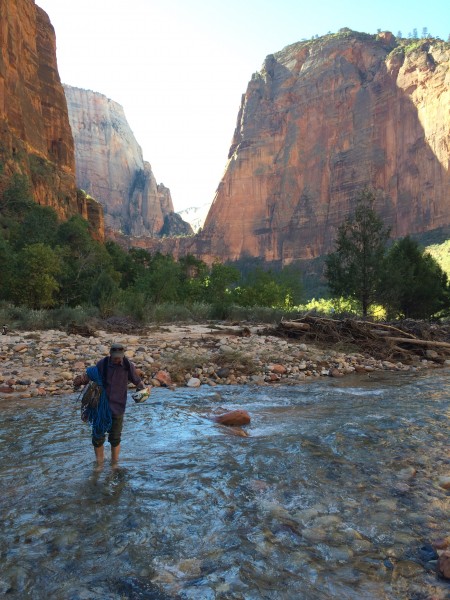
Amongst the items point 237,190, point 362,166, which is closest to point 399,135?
point 362,166

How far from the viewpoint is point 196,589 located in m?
2.60

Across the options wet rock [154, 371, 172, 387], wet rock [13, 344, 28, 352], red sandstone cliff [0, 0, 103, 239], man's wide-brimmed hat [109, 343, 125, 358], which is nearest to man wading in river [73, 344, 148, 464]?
man's wide-brimmed hat [109, 343, 125, 358]

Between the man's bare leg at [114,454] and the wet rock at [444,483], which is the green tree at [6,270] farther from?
the wet rock at [444,483]

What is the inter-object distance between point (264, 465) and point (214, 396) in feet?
12.3

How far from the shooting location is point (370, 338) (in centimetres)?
1426

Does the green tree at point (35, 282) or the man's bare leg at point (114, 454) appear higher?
the green tree at point (35, 282)

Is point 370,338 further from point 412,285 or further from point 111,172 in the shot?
point 111,172

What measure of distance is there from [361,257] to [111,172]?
13568 cm

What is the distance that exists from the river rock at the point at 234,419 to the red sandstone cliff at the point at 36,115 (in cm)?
4075

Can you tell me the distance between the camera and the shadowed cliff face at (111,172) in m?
140

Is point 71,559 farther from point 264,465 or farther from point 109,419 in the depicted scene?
point 264,465

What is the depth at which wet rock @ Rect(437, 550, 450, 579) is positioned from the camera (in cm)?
266

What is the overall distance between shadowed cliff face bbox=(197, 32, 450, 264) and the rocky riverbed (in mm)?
85654

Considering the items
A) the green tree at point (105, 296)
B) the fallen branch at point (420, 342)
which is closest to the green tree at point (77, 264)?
the green tree at point (105, 296)
